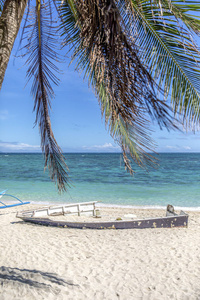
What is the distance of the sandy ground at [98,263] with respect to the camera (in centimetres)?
436

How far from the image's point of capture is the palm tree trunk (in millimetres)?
2223

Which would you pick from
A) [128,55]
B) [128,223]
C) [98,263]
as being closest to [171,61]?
[128,55]

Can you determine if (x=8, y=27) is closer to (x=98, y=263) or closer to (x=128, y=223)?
(x=98, y=263)

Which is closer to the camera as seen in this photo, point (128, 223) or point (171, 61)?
point (171, 61)

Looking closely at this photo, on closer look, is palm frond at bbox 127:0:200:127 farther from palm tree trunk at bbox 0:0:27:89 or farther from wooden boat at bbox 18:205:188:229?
wooden boat at bbox 18:205:188:229

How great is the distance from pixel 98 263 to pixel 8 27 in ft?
16.4

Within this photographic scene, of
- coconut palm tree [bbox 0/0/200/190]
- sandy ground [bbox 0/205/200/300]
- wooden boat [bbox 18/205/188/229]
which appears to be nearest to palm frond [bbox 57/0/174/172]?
coconut palm tree [bbox 0/0/200/190]

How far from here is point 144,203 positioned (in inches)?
610

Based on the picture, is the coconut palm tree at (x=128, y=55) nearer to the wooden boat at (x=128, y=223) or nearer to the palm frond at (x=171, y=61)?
the palm frond at (x=171, y=61)

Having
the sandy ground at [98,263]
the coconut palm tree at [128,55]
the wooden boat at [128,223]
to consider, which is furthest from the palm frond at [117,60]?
the wooden boat at [128,223]

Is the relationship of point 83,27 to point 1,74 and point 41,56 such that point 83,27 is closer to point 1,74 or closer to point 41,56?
point 1,74

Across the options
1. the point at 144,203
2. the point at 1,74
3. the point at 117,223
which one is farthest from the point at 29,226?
the point at 144,203

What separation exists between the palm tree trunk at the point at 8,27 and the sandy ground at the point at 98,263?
11.7ft

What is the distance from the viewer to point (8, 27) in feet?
7.36
